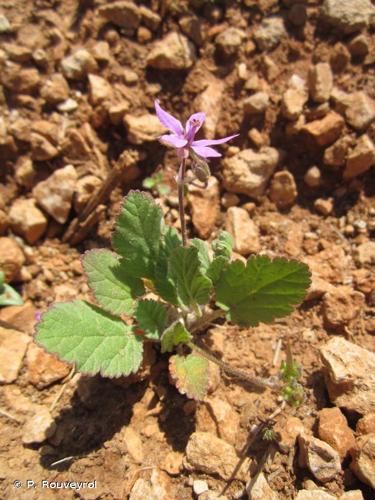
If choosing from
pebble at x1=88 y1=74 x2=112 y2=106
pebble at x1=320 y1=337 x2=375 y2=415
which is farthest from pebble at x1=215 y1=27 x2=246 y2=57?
pebble at x1=320 y1=337 x2=375 y2=415

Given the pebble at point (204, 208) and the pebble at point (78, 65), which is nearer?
the pebble at point (204, 208)

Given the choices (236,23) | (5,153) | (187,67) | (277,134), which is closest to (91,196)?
(5,153)

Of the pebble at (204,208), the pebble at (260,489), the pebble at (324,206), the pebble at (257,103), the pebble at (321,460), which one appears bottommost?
the pebble at (260,489)

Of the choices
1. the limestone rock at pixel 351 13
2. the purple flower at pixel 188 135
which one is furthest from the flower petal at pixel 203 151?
the limestone rock at pixel 351 13

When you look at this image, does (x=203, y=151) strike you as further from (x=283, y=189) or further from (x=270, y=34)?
(x=270, y=34)

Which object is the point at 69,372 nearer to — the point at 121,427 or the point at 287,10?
the point at 121,427

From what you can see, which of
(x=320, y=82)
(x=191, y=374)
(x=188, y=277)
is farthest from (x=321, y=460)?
(x=320, y=82)

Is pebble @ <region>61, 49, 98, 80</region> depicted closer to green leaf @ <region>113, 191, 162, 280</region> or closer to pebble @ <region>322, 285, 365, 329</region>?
green leaf @ <region>113, 191, 162, 280</region>

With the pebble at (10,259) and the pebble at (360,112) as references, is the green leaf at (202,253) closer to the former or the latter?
the pebble at (10,259)

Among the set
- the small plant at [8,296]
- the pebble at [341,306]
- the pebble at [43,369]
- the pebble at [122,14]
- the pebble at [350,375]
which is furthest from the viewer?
the pebble at [122,14]
